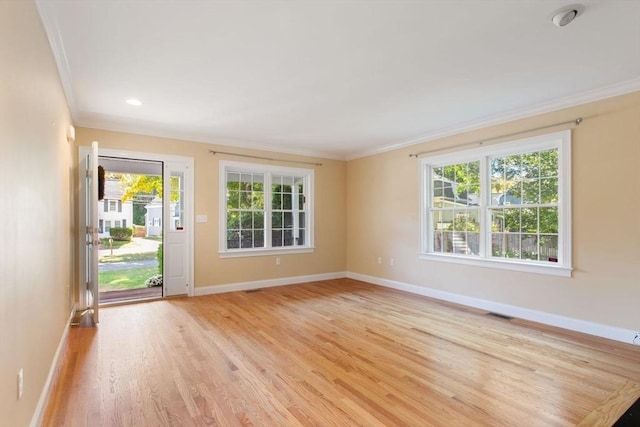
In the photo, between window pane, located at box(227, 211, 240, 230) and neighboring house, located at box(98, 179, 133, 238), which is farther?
neighboring house, located at box(98, 179, 133, 238)

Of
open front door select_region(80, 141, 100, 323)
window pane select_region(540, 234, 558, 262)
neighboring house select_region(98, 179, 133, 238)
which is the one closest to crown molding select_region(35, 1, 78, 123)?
open front door select_region(80, 141, 100, 323)

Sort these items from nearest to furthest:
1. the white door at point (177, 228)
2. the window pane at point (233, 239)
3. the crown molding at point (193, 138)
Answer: the crown molding at point (193, 138) → the white door at point (177, 228) → the window pane at point (233, 239)

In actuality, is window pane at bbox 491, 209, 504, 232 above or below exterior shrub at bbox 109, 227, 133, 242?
above

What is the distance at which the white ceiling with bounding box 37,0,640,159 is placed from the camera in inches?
86.4

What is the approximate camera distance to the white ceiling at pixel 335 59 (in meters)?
2.20

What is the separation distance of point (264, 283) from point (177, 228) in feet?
5.82

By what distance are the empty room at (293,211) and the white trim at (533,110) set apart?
0.07ft

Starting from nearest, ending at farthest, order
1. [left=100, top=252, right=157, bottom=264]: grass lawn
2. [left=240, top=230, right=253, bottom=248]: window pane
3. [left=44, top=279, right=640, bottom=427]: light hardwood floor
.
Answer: [left=44, top=279, right=640, bottom=427]: light hardwood floor, [left=240, top=230, right=253, bottom=248]: window pane, [left=100, top=252, right=157, bottom=264]: grass lawn

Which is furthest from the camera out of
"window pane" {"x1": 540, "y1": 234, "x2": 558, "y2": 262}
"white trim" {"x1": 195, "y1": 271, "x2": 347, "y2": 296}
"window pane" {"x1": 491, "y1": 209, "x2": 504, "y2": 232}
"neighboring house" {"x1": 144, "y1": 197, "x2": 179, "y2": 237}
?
"neighboring house" {"x1": 144, "y1": 197, "x2": 179, "y2": 237}

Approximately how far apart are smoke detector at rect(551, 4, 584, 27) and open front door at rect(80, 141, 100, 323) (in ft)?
14.7

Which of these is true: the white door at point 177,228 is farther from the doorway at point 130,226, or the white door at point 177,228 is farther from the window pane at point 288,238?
the doorway at point 130,226

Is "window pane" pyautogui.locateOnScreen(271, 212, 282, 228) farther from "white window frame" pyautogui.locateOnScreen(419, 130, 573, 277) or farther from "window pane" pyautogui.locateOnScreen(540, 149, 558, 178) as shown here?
"window pane" pyautogui.locateOnScreen(540, 149, 558, 178)

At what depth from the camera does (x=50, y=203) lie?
2.59 metres

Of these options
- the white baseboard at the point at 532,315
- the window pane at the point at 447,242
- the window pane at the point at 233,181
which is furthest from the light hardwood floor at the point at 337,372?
the window pane at the point at 233,181
